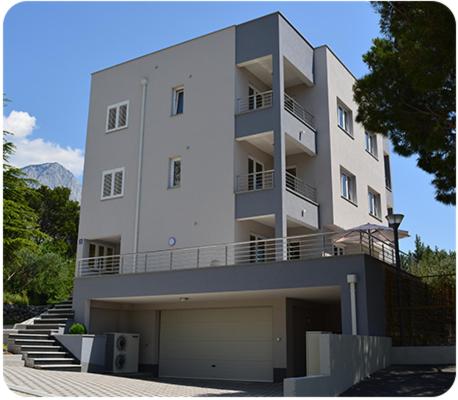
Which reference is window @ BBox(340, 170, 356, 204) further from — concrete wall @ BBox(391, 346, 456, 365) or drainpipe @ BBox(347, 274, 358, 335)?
concrete wall @ BBox(391, 346, 456, 365)

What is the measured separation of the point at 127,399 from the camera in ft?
39.1

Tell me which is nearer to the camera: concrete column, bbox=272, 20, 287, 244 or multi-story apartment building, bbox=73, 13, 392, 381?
multi-story apartment building, bbox=73, 13, 392, 381

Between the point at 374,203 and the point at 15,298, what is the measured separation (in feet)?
67.0

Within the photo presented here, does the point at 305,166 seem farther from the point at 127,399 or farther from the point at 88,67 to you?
the point at 127,399

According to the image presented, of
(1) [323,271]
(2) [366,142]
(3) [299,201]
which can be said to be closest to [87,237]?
(3) [299,201]

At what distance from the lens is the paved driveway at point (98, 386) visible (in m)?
12.7

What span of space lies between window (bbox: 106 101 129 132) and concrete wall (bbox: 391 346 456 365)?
14.8m

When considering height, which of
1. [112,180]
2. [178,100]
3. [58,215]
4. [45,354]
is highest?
[58,215]

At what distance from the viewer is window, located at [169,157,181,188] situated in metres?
22.3

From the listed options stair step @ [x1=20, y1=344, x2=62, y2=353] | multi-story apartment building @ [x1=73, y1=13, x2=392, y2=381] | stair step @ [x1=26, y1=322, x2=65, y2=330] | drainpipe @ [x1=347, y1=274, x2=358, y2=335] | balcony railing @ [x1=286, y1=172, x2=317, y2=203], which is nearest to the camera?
drainpipe @ [x1=347, y1=274, x2=358, y2=335]

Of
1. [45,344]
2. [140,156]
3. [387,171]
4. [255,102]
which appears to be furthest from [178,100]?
[387,171]

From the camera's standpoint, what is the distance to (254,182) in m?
20.7

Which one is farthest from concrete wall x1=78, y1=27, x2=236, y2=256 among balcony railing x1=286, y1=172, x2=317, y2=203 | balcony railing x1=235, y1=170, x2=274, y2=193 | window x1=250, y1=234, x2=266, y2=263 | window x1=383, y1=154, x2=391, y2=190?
window x1=383, y1=154, x2=391, y2=190

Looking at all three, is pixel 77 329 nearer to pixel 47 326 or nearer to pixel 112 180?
pixel 47 326
